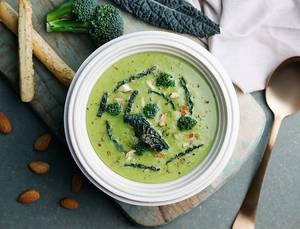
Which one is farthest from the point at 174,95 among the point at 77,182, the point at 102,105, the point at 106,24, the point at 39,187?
the point at 39,187

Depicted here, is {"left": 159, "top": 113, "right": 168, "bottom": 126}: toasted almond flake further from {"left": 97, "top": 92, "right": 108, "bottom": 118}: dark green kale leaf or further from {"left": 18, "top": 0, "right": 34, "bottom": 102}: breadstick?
{"left": 18, "top": 0, "right": 34, "bottom": 102}: breadstick

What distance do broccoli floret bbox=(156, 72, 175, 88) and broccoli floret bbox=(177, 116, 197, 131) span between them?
0.42 feet

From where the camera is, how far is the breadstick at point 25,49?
81.4 inches

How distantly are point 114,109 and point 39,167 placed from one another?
0.55 metres

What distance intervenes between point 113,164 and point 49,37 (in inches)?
24.6

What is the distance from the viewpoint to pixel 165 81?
192cm

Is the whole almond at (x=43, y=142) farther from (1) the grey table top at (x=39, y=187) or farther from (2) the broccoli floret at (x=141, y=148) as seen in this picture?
(2) the broccoli floret at (x=141, y=148)

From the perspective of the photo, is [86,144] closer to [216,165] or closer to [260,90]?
[216,165]

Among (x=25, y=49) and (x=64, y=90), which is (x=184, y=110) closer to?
(x=64, y=90)

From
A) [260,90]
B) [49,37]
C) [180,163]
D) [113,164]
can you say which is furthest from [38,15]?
[260,90]

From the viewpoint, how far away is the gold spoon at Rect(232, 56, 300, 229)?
2.29 m

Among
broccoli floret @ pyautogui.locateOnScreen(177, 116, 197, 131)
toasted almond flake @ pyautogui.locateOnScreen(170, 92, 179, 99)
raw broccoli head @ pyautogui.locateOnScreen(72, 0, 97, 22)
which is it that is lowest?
broccoli floret @ pyautogui.locateOnScreen(177, 116, 197, 131)

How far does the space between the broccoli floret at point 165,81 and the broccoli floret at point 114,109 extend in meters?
0.16

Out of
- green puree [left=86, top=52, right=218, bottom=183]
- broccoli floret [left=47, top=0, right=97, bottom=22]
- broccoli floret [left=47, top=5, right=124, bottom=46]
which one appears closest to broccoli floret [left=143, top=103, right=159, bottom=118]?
green puree [left=86, top=52, right=218, bottom=183]
